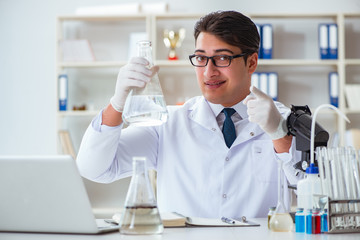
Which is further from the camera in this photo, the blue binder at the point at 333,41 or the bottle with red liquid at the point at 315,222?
the blue binder at the point at 333,41

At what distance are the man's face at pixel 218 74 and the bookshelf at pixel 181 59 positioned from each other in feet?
6.25

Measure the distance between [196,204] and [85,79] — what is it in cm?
225

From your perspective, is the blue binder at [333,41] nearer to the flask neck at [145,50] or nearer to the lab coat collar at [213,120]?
the lab coat collar at [213,120]

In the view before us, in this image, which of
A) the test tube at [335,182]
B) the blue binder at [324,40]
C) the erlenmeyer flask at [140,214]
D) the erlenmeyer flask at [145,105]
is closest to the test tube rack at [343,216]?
the test tube at [335,182]

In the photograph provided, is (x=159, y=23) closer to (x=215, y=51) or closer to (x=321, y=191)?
(x=215, y=51)

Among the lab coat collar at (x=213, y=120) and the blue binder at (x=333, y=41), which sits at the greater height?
the blue binder at (x=333, y=41)

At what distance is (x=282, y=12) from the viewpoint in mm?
3697

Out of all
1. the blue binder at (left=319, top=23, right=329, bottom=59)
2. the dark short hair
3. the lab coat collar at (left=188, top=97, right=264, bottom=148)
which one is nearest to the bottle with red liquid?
the lab coat collar at (left=188, top=97, right=264, bottom=148)

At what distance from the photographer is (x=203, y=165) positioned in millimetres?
1824

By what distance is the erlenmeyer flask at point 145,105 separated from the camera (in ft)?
4.43

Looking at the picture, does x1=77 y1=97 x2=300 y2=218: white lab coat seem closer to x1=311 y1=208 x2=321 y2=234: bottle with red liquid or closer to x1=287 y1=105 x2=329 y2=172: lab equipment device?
x1=287 y1=105 x2=329 y2=172: lab equipment device

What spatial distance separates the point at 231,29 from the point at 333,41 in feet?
6.49

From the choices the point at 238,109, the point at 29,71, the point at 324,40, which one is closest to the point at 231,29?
the point at 238,109

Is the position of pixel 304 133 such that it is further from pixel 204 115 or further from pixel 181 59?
pixel 181 59
